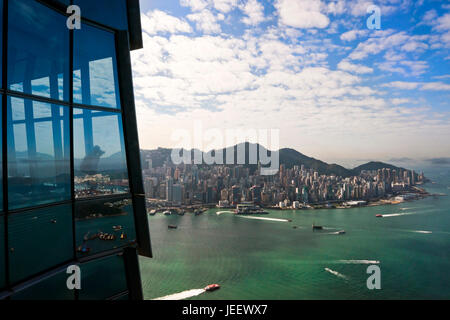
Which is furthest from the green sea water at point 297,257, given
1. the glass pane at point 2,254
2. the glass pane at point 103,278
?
the glass pane at point 2,254

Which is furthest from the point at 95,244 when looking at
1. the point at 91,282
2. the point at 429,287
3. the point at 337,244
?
the point at 337,244

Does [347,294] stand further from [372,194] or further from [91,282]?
[372,194]

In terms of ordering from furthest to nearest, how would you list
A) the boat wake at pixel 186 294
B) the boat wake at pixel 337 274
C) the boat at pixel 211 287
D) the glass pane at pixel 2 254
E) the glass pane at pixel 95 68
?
the boat wake at pixel 337 274 → the boat at pixel 211 287 → the boat wake at pixel 186 294 → the glass pane at pixel 95 68 → the glass pane at pixel 2 254

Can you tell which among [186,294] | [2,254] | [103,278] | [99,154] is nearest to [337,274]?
[186,294]

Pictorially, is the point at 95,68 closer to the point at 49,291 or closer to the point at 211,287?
the point at 49,291

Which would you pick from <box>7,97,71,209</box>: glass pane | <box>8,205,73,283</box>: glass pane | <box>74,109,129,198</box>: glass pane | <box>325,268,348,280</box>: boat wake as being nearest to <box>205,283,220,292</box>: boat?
<box>325,268,348,280</box>: boat wake

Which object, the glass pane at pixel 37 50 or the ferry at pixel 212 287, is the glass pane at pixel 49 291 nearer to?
the glass pane at pixel 37 50
